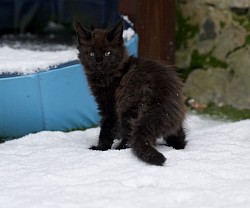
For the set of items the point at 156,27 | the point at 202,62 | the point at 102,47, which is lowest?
the point at 202,62

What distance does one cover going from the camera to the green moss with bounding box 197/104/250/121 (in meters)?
6.36

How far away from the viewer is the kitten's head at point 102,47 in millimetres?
4652

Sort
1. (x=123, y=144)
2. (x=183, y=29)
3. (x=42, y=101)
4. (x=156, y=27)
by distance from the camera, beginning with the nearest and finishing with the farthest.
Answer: (x=123, y=144) → (x=42, y=101) → (x=156, y=27) → (x=183, y=29)

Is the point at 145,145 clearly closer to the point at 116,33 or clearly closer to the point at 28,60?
the point at 116,33

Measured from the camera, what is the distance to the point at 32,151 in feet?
15.6

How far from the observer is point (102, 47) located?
15.2 feet

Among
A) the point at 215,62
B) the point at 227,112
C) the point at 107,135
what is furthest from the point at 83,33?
the point at 215,62

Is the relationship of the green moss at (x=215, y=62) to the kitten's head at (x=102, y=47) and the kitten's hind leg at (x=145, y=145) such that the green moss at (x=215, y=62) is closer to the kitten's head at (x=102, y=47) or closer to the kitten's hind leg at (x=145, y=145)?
the kitten's head at (x=102, y=47)

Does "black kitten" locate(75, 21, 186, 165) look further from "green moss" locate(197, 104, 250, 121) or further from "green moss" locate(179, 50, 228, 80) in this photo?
"green moss" locate(179, 50, 228, 80)

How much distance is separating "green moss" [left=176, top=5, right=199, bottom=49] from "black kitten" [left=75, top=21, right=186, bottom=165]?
2.28m

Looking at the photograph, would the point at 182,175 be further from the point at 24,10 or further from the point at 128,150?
the point at 24,10

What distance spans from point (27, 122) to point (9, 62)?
60 centimetres

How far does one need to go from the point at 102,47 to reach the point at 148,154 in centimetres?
100

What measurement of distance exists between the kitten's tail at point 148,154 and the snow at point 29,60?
1.73 meters
